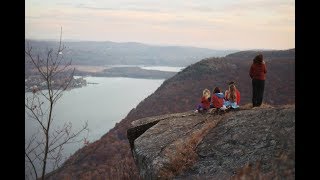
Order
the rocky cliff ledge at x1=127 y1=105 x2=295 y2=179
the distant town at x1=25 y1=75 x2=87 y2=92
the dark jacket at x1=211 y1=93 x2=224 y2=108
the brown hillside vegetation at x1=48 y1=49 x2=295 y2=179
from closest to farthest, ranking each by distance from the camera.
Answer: the rocky cliff ledge at x1=127 y1=105 x2=295 y2=179 → the dark jacket at x1=211 y1=93 x2=224 y2=108 → the distant town at x1=25 y1=75 x2=87 y2=92 → the brown hillside vegetation at x1=48 y1=49 x2=295 y2=179

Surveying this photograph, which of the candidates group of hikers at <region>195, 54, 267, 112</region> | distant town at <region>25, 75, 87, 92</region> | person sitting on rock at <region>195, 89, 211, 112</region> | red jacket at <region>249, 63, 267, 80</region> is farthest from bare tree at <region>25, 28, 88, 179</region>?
red jacket at <region>249, 63, 267, 80</region>

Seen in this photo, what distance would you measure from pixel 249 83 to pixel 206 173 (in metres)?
50.7

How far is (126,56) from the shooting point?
173m

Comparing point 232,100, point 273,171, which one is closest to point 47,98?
point 232,100

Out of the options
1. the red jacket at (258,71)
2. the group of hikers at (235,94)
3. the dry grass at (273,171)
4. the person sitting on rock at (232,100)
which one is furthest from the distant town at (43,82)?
the dry grass at (273,171)

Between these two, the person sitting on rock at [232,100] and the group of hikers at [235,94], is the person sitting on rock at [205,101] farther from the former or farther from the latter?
the person sitting on rock at [232,100]

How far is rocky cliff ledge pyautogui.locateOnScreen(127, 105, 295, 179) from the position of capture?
700 cm

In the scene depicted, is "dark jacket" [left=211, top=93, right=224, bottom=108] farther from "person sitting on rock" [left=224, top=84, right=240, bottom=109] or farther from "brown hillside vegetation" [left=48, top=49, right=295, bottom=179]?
"brown hillside vegetation" [left=48, top=49, right=295, bottom=179]

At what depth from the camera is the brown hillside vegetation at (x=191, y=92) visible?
43.3m

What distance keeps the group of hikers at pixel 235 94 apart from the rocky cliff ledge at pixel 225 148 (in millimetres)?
506

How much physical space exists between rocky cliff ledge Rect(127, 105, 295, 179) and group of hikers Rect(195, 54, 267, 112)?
506 millimetres
